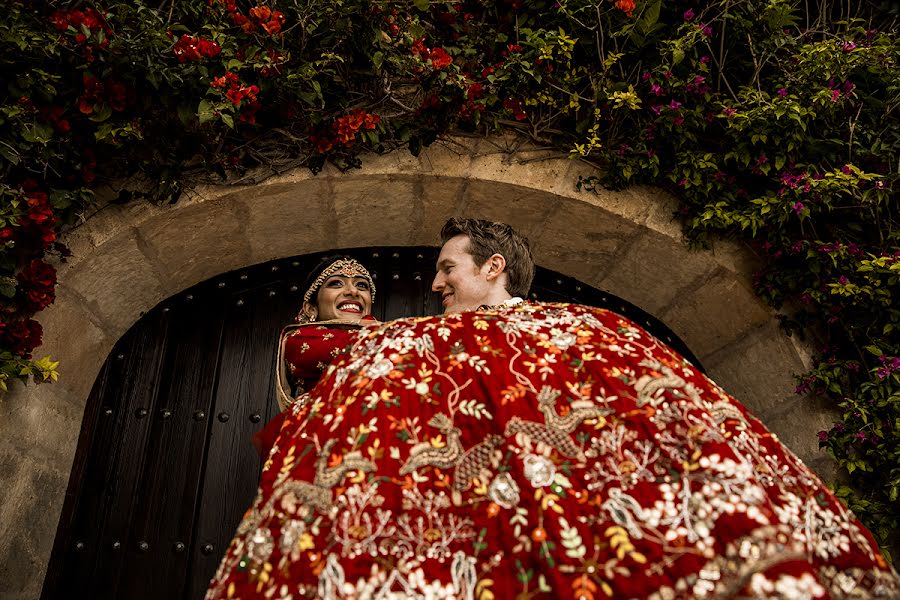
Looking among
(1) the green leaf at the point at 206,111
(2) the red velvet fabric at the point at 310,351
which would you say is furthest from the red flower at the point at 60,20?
(2) the red velvet fabric at the point at 310,351

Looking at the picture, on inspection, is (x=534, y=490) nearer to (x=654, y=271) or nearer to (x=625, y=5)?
(x=654, y=271)

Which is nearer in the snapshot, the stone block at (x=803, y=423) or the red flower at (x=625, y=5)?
the stone block at (x=803, y=423)

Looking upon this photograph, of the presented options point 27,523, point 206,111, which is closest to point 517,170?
point 206,111

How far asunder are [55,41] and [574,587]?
2246 millimetres

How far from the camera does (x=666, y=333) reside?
3.17 metres

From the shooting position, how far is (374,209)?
117 inches

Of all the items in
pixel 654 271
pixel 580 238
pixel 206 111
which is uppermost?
pixel 206 111

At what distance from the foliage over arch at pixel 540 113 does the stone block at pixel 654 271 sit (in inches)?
4.3

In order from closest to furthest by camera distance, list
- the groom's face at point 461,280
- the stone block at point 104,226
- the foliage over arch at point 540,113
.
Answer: the groom's face at point 461,280, the foliage over arch at point 540,113, the stone block at point 104,226

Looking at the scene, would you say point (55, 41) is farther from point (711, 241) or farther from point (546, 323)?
point (711, 241)

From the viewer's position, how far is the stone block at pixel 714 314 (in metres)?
2.84

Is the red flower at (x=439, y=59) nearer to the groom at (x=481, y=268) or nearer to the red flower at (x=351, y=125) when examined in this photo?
the red flower at (x=351, y=125)

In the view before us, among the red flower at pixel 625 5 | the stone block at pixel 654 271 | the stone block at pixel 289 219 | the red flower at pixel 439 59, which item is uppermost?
the red flower at pixel 625 5

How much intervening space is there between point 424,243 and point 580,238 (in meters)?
0.65
